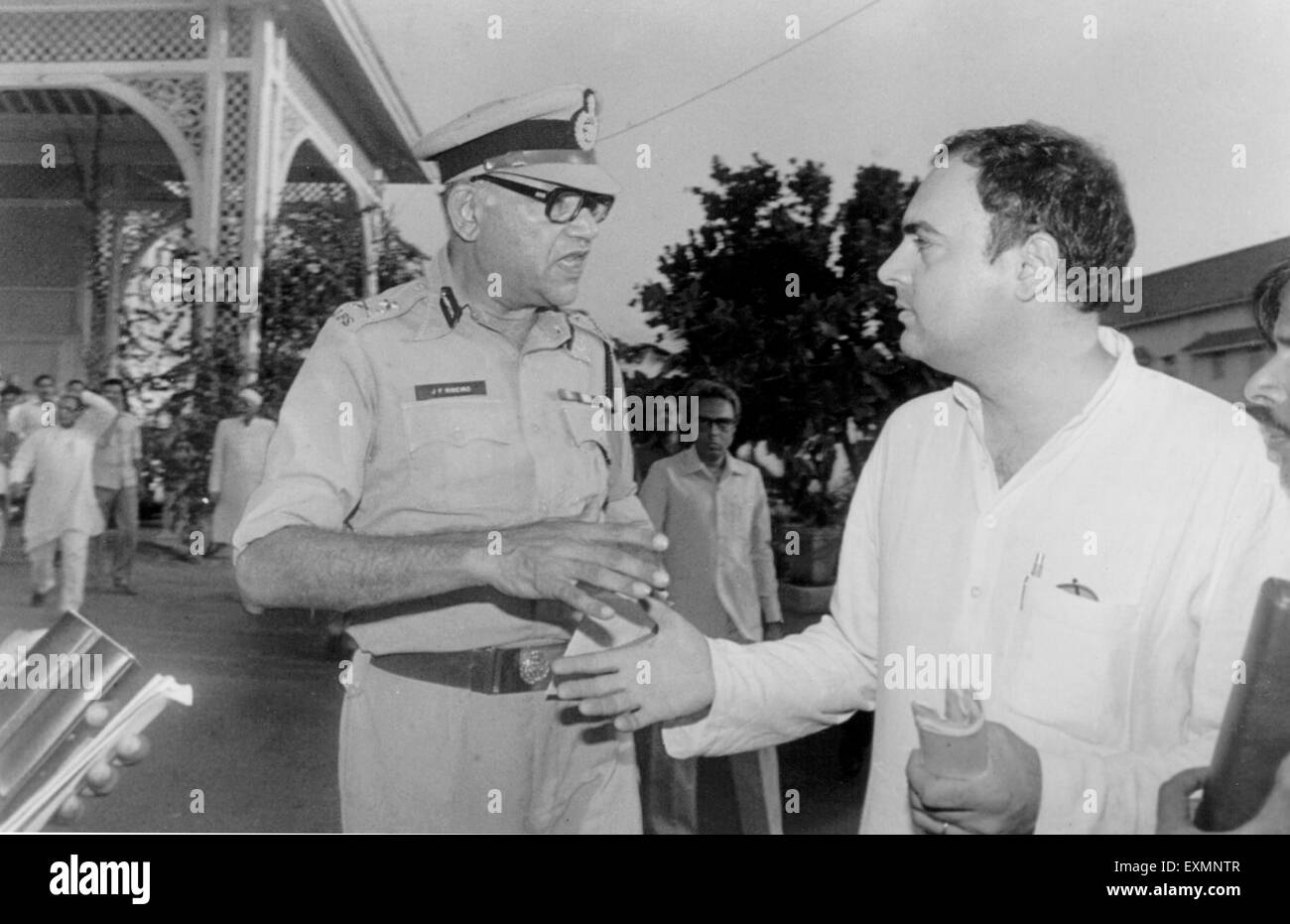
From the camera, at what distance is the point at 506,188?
70.2 inches

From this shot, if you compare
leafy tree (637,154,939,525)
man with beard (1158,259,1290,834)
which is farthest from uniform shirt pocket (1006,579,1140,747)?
leafy tree (637,154,939,525)

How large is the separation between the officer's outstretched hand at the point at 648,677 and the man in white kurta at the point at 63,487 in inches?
44.2

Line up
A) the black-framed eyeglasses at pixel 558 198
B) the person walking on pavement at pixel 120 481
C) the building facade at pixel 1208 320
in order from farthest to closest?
1. the person walking on pavement at pixel 120 481
2. the building facade at pixel 1208 320
3. the black-framed eyeglasses at pixel 558 198

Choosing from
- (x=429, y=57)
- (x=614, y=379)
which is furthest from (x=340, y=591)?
(x=429, y=57)

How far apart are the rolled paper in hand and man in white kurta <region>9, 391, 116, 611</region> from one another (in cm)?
155

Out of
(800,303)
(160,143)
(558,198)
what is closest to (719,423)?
(800,303)

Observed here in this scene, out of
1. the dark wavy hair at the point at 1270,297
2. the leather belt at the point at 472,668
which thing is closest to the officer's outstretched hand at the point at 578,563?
the leather belt at the point at 472,668

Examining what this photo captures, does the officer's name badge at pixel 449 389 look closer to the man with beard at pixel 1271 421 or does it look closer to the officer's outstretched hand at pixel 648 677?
the officer's outstretched hand at pixel 648 677

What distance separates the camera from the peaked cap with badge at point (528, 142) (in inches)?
70.6

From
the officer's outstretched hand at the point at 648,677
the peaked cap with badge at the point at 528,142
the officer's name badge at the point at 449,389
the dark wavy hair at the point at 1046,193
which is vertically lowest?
the officer's outstretched hand at the point at 648,677

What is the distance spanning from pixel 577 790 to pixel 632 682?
1.46 ft

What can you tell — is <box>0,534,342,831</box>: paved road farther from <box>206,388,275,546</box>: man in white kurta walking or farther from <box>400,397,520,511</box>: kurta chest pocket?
<box>400,397,520,511</box>: kurta chest pocket

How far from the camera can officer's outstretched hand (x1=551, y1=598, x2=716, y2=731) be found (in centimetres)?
137
